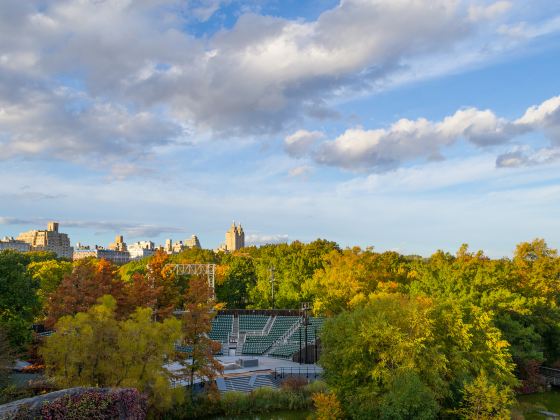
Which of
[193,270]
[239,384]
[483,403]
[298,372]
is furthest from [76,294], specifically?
[193,270]

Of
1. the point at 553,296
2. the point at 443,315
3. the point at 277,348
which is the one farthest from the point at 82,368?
the point at 553,296

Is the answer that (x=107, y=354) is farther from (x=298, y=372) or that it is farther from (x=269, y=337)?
(x=269, y=337)

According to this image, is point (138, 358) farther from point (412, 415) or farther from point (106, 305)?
point (412, 415)

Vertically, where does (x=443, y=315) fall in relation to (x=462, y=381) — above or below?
above

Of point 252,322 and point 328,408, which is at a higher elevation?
point 252,322

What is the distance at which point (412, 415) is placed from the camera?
2342 cm

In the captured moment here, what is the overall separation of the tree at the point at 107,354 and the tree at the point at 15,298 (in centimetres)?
764

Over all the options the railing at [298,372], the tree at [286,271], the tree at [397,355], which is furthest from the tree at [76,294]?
the tree at [286,271]

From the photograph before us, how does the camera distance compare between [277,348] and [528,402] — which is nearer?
[528,402]

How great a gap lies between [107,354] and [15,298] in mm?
11905

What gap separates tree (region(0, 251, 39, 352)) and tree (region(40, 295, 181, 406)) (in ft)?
25.1

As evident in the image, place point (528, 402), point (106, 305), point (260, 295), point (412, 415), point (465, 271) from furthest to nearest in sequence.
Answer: point (260, 295) → point (465, 271) → point (528, 402) → point (106, 305) → point (412, 415)

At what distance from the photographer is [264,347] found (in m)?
49.5

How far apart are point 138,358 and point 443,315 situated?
683 inches
